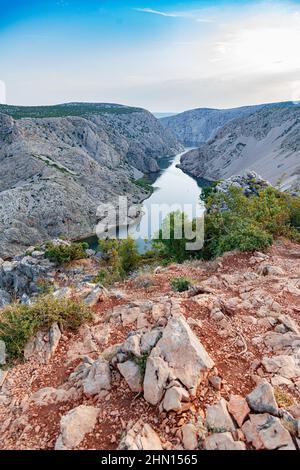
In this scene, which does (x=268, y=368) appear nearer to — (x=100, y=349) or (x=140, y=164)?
(x=100, y=349)

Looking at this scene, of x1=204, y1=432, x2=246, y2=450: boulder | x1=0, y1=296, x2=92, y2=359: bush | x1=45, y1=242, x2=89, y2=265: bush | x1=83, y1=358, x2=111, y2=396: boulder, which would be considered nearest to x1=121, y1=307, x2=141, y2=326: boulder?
x1=0, y1=296, x2=92, y2=359: bush

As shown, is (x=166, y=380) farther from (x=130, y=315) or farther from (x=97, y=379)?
(x=130, y=315)

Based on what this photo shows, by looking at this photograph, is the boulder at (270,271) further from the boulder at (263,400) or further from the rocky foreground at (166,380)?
the boulder at (263,400)

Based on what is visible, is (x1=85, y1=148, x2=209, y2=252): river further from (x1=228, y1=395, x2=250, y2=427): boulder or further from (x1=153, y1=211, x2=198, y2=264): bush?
(x1=228, y1=395, x2=250, y2=427): boulder

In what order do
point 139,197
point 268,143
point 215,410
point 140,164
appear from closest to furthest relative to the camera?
point 215,410 < point 139,197 < point 268,143 < point 140,164

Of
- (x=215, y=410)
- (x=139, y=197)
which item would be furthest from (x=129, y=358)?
(x=139, y=197)

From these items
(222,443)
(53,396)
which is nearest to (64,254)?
(53,396)
